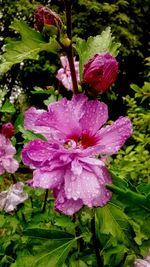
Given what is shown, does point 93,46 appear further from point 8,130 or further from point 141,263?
point 8,130

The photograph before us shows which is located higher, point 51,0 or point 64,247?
point 64,247

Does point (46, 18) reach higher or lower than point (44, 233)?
higher

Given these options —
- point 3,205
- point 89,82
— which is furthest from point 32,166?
point 3,205

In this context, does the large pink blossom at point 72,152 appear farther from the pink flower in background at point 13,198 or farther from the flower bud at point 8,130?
the pink flower in background at point 13,198

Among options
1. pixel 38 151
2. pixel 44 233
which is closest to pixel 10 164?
pixel 44 233

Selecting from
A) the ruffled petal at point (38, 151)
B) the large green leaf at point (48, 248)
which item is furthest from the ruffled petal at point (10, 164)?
the ruffled petal at point (38, 151)

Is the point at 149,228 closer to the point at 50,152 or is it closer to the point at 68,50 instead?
the point at 50,152
